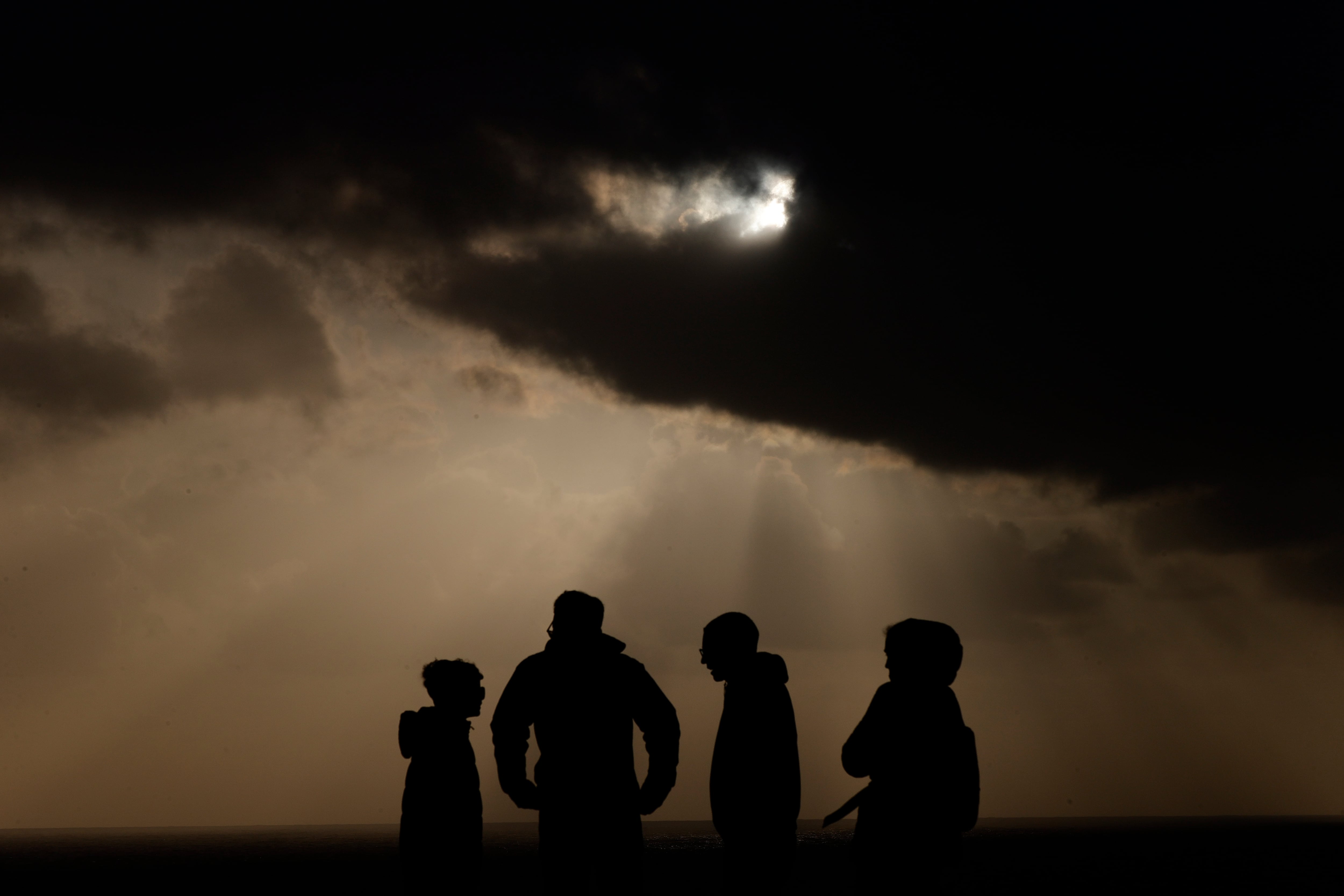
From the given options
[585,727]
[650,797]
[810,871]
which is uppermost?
[585,727]

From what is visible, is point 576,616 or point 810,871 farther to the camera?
point 810,871

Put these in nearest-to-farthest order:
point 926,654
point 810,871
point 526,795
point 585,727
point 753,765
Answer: point 926,654, point 526,795, point 585,727, point 753,765, point 810,871

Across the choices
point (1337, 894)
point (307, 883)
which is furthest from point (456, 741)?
point (307, 883)

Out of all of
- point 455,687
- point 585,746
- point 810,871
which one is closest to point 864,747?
point 585,746

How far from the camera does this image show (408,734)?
22.8 feet

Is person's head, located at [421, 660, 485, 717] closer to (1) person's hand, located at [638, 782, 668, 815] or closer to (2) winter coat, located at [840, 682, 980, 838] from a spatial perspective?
(1) person's hand, located at [638, 782, 668, 815]

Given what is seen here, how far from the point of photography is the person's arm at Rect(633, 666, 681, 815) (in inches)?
222

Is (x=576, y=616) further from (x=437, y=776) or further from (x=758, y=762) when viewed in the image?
(x=437, y=776)

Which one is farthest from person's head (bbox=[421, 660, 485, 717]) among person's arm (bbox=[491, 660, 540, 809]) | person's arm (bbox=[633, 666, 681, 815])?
person's arm (bbox=[633, 666, 681, 815])

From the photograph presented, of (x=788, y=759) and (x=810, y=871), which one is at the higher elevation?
(x=788, y=759)

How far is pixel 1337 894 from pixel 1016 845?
13145 cm

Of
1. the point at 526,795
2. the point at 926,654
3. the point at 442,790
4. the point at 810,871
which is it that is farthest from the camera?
the point at 810,871

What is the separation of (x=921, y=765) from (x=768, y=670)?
131 cm

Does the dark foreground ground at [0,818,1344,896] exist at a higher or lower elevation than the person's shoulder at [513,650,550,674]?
lower
